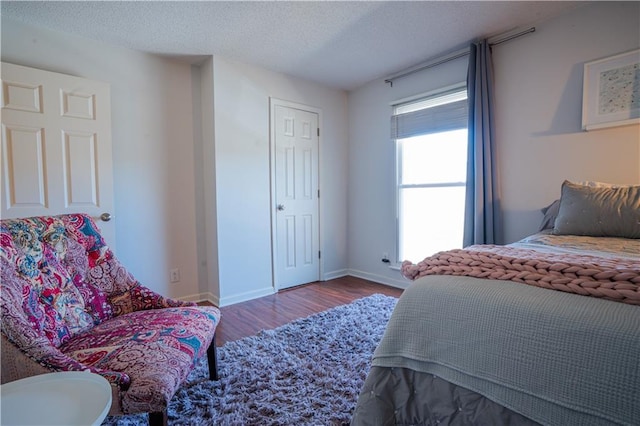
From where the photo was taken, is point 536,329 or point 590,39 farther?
point 590,39

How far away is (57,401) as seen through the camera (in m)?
0.69

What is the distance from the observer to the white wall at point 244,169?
2.89 m

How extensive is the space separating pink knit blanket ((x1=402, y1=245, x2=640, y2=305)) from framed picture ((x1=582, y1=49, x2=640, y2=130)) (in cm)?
170

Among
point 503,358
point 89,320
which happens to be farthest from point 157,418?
point 503,358

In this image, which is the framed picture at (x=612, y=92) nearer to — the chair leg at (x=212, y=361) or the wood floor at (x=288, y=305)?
the wood floor at (x=288, y=305)

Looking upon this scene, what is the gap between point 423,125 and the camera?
3.09 m

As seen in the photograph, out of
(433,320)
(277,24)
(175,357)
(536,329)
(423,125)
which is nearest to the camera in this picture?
(536,329)

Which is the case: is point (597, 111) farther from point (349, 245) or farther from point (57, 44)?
point (57, 44)

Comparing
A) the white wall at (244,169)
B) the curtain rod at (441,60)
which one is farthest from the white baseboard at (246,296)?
the curtain rod at (441,60)

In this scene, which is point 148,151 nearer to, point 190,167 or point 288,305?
point 190,167

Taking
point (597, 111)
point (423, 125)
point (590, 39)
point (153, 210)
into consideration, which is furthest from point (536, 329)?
point (153, 210)

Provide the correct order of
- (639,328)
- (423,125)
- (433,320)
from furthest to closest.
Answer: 1. (423,125)
2. (433,320)
3. (639,328)

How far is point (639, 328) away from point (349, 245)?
3.45 meters

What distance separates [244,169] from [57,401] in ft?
8.25
